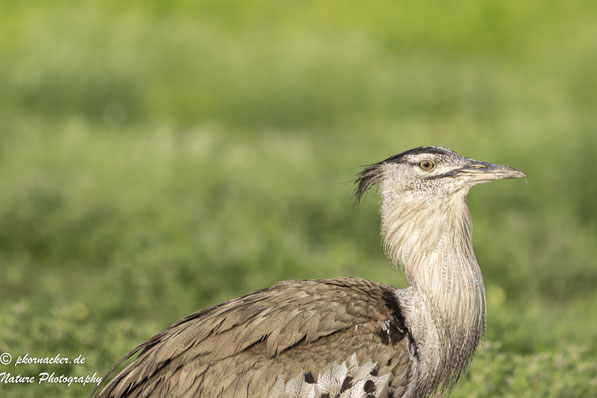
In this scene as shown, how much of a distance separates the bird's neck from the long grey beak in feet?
0.41

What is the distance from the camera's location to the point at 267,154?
7.86 m

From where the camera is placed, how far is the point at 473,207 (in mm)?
7367

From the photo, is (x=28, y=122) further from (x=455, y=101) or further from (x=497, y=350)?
(x=497, y=350)

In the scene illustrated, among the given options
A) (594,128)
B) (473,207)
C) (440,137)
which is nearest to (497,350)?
(473,207)

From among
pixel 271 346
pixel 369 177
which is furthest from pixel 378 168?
pixel 271 346

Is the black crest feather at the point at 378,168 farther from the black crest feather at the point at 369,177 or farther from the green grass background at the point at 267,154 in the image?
the green grass background at the point at 267,154

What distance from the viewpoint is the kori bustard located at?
9.94 ft

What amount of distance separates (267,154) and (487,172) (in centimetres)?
482

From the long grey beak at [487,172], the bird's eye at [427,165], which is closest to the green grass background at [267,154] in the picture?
the bird's eye at [427,165]

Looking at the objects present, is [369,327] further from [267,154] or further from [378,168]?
[267,154]

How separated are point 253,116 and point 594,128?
11.5ft

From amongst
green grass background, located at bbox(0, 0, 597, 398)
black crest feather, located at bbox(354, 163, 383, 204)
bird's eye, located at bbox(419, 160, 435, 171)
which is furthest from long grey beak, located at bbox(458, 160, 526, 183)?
green grass background, located at bbox(0, 0, 597, 398)

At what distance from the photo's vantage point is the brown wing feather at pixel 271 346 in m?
3.04

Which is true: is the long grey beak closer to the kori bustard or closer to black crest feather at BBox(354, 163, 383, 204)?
the kori bustard
